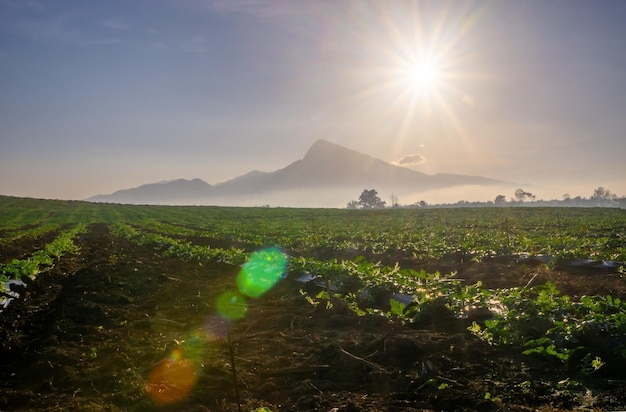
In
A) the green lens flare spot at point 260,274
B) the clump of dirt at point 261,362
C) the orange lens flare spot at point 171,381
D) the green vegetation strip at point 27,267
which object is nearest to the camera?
the clump of dirt at point 261,362

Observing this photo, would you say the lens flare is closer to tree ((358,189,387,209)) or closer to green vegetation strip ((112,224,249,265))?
green vegetation strip ((112,224,249,265))

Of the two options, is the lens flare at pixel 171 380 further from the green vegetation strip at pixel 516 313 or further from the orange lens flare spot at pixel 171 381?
the green vegetation strip at pixel 516 313

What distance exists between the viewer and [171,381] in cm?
649

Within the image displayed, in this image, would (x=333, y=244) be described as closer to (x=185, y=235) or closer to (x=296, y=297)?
(x=296, y=297)

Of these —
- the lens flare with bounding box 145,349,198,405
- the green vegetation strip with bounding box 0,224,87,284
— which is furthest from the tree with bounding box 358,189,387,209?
the lens flare with bounding box 145,349,198,405

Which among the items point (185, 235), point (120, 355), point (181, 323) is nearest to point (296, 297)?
point (181, 323)

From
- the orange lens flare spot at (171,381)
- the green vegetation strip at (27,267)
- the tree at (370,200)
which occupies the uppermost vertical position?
the tree at (370,200)

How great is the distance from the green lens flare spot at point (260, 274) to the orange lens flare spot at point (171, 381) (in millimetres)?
5326

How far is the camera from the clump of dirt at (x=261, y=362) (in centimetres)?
549

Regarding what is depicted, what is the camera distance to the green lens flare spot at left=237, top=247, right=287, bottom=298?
1307 cm

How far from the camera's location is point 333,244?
2214 centimetres

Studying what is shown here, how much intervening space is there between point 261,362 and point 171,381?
1505 mm

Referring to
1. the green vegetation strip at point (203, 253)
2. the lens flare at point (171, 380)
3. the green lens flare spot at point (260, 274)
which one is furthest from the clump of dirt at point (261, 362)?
the green vegetation strip at point (203, 253)

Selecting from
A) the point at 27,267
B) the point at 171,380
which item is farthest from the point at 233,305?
the point at 27,267
